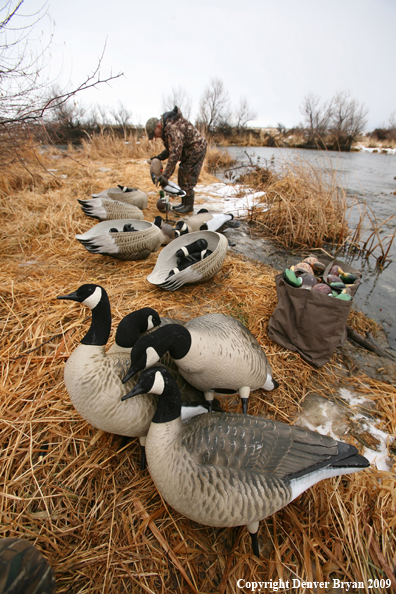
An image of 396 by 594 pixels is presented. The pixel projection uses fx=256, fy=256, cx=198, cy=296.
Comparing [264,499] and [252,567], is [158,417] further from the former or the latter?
[252,567]

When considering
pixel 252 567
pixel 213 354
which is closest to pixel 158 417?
pixel 213 354

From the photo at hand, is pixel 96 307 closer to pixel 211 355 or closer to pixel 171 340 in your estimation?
pixel 171 340

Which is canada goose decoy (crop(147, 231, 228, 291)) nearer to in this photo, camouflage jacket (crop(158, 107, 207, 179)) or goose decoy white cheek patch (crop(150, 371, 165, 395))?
goose decoy white cheek patch (crop(150, 371, 165, 395))

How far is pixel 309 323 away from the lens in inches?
111

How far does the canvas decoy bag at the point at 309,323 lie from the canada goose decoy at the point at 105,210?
12.0 feet

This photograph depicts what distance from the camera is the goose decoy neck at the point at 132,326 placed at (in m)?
1.92

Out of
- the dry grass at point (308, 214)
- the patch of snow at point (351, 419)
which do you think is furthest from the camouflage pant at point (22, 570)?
the dry grass at point (308, 214)

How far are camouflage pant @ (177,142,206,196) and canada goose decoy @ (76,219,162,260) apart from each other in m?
3.20

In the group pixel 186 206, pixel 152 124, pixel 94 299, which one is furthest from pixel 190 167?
pixel 94 299

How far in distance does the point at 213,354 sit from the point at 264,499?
0.89 metres

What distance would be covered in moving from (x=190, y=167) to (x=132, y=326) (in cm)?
641

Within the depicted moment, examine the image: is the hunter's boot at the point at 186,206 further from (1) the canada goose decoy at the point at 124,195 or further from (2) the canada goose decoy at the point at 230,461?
(2) the canada goose decoy at the point at 230,461

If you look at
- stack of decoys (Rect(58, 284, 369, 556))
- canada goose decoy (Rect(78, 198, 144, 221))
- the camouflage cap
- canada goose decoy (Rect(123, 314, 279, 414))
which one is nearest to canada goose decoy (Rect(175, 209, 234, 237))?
canada goose decoy (Rect(78, 198, 144, 221))

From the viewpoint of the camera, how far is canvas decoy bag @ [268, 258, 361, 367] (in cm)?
272
